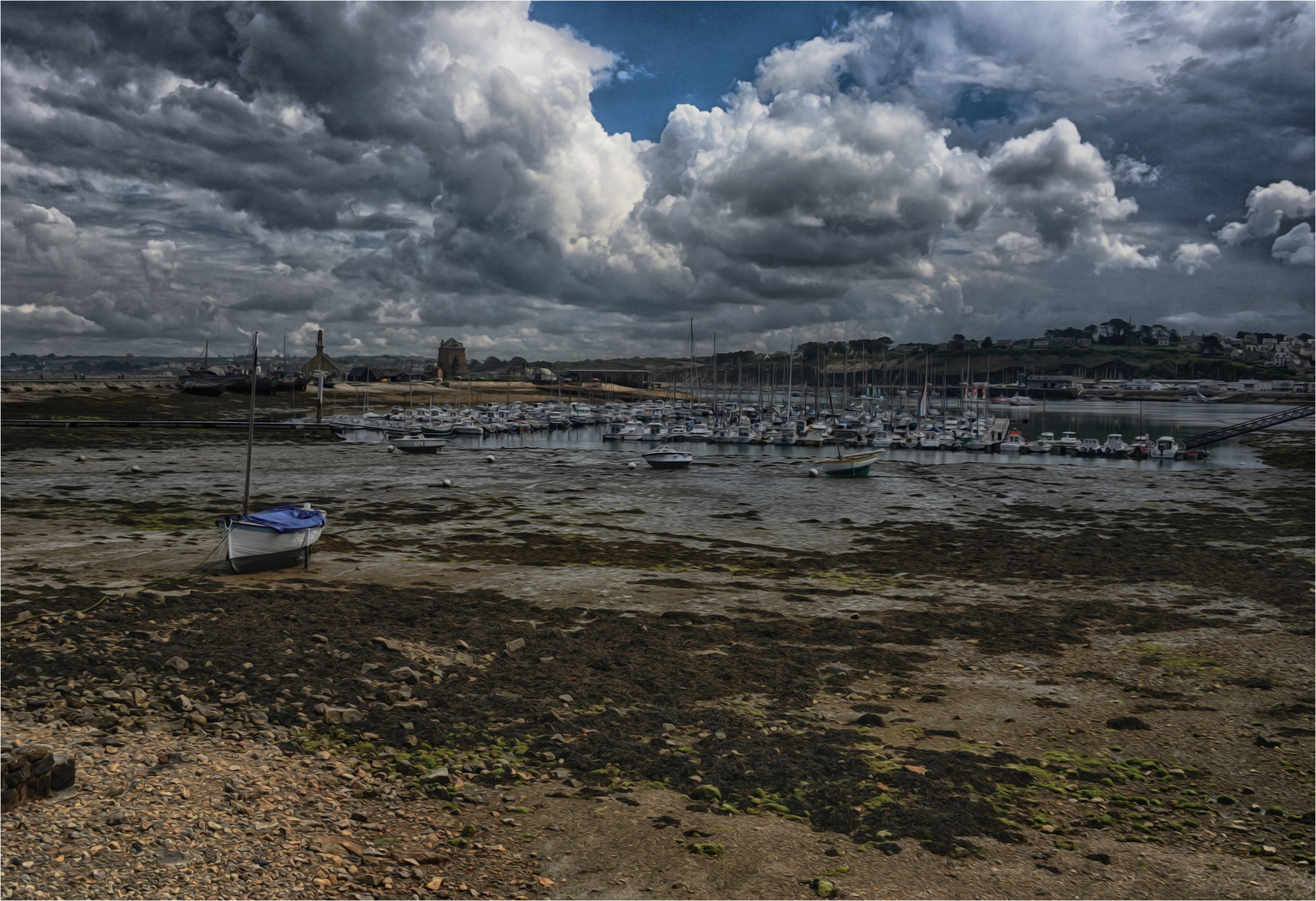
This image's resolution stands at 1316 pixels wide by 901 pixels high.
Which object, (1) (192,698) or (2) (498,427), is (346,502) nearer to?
(1) (192,698)

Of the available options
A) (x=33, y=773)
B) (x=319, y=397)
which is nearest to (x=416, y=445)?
(x=319, y=397)

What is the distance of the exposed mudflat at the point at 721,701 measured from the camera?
31.3 ft

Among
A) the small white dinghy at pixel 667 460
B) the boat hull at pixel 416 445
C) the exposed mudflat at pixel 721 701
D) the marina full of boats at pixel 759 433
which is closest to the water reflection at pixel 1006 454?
the marina full of boats at pixel 759 433

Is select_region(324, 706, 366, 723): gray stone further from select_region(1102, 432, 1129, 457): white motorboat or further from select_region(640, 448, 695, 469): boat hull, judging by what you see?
select_region(1102, 432, 1129, 457): white motorboat

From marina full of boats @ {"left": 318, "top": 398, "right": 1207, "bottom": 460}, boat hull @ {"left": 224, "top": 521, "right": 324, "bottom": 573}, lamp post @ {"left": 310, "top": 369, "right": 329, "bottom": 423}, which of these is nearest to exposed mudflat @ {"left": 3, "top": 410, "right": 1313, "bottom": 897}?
boat hull @ {"left": 224, "top": 521, "right": 324, "bottom": 573}

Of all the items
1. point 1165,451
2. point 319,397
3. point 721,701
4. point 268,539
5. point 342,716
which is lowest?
point 721,701

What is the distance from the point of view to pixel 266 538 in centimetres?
2361

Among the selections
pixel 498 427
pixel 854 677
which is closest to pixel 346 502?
pixel 854 677

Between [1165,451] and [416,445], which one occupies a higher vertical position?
[1165,451]

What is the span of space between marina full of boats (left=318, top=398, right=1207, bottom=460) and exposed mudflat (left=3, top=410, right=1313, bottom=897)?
49849mm

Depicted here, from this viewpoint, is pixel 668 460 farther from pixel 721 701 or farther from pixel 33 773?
pixel 33 773

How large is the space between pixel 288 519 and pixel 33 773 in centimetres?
1626

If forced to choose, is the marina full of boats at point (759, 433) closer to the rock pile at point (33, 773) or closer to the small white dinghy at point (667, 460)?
the small white dinghy at point (667, 460)

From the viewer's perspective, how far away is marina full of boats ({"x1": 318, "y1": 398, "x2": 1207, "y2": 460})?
84562mm
